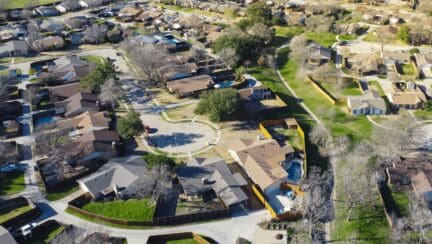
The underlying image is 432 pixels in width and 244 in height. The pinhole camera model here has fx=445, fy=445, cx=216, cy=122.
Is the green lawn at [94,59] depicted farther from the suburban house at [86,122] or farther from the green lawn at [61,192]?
the green lawn at [61,192]

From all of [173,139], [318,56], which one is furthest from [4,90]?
[318,56]

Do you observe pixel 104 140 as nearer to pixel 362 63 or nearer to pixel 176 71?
pixel 176 71

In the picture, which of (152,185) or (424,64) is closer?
(152,185)

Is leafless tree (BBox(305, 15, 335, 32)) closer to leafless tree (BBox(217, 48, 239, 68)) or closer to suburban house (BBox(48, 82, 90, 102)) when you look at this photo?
leafless tree (BBox(217, 48, 239, 68))

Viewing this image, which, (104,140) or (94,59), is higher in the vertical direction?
(94,59)

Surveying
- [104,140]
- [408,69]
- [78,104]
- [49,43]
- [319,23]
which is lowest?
[104,140]

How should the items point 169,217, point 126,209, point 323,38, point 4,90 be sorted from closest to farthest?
point 169,217 < point 126,209 < point 4,90 < point 323,38

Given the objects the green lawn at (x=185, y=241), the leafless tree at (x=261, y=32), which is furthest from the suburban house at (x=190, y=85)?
the green lawn at (x=185, y=241)
